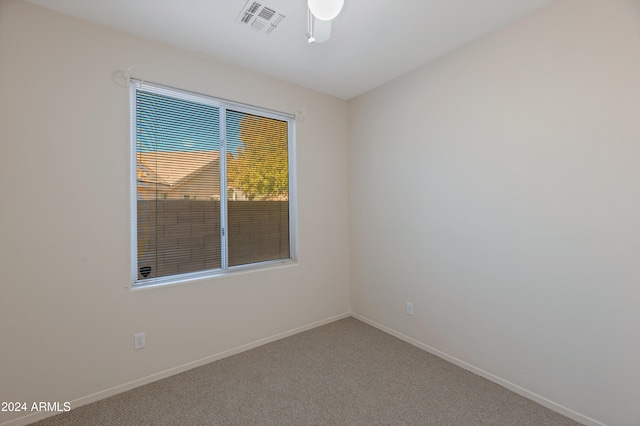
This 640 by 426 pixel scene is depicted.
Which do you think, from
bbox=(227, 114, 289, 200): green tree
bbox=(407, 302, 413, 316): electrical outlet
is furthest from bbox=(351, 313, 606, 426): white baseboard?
bbox=(227, 114, 289, 200): green tree

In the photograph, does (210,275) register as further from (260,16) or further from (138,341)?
(260,16)

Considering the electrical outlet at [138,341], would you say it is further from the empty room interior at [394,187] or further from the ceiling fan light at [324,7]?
the ceiling fan light at [324,7]

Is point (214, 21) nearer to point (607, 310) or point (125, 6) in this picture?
point (125, 6)

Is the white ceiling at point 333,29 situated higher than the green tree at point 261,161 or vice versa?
the white ceiling at point 333,29

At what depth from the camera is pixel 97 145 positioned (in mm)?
2070

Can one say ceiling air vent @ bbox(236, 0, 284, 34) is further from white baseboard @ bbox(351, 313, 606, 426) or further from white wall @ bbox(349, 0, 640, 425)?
white baseboard @ bbox(351, 313, 606, 426)

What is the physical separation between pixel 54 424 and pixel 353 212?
313 cm

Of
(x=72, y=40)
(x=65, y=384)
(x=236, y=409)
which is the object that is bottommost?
(x=236, y=409)

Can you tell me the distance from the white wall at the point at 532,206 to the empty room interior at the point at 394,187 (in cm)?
1

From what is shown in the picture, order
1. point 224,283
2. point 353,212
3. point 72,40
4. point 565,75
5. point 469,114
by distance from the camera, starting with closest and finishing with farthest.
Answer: point 565,75 < point 72,40 < point 469,114 < point 224,283 < point 353,212

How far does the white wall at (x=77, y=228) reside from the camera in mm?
1806

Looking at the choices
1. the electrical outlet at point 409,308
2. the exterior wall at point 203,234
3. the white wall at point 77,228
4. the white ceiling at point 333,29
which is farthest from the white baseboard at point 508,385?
the white ceiling at point 333,29

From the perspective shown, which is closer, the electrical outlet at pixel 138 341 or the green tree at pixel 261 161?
the electrical outlet at pixel 138 341

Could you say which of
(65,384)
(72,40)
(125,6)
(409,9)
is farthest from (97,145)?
(409,9)
